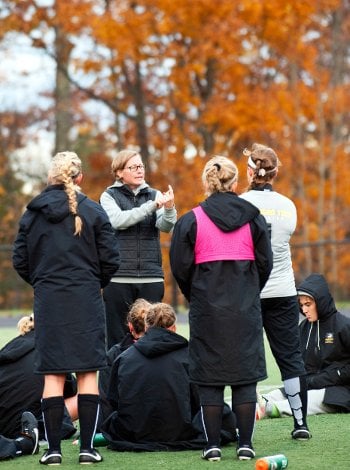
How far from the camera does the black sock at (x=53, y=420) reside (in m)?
6.47

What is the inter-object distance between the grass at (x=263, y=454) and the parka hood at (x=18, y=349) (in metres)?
0.67

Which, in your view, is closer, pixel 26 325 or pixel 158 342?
pixel 158 342

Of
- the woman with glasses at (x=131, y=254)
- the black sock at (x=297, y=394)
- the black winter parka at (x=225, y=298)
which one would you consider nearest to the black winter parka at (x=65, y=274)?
the black winter parka at (x=225, y=298)

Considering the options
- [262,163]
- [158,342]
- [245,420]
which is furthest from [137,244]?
[245,420]

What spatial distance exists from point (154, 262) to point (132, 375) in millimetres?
1507

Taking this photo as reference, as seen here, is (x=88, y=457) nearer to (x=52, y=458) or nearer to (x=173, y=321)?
(x=52, y=458)

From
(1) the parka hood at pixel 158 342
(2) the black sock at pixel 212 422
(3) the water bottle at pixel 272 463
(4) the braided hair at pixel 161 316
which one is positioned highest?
(4) the braided hair at pixel 161 316

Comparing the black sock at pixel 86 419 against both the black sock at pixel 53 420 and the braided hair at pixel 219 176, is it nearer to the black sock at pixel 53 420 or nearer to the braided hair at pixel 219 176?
the black sock at pixel 53 420

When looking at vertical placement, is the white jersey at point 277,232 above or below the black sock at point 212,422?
above

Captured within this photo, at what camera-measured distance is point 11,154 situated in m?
36.8

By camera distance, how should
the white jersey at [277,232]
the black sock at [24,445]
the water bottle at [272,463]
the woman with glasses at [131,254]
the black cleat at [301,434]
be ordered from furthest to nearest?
the woman with glasses at [131,254] < the black cleat at [301,434] < the white jersey at [277,232] < the black sock at [24,445] < the water bottle at [272,463]

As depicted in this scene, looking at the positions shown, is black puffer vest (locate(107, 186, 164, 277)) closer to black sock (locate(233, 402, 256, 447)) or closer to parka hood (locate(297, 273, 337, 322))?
parka hood (locate(297, 273, 337, 322))

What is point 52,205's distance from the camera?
21.4 feet

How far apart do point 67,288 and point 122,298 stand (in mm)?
1962
